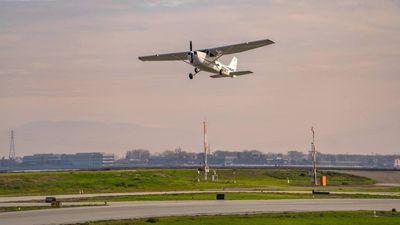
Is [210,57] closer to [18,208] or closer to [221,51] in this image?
[221,51]

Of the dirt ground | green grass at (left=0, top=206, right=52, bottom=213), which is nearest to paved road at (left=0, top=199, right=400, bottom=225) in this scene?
green grass at (left=0, top=206, right=52, bottom=213)

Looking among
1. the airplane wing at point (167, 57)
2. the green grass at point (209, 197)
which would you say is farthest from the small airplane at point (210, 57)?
the green grass at point (209, 197)

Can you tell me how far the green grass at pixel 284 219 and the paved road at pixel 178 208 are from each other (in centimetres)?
356

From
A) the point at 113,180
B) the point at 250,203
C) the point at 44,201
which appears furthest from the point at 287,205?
the point at 113,180

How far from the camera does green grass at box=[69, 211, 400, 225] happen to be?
54281mm

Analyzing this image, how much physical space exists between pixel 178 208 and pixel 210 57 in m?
31.5

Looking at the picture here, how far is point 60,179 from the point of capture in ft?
381

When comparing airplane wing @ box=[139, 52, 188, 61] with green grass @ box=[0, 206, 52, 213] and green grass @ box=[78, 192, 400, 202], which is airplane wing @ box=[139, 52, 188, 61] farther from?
green grass @ box=[0, 206, 52, 213]

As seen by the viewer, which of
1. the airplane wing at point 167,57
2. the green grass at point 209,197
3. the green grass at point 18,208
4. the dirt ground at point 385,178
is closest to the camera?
the green grass at point 18,208

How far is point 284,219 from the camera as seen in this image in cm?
5703

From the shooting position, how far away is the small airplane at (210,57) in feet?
299

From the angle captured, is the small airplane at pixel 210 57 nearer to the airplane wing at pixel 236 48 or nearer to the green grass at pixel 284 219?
the airplane wing at pixel 236 48

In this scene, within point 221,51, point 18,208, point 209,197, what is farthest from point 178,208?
point 221,51

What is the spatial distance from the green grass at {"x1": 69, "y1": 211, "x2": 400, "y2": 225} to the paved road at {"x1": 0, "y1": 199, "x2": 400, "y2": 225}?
11.7 feet
